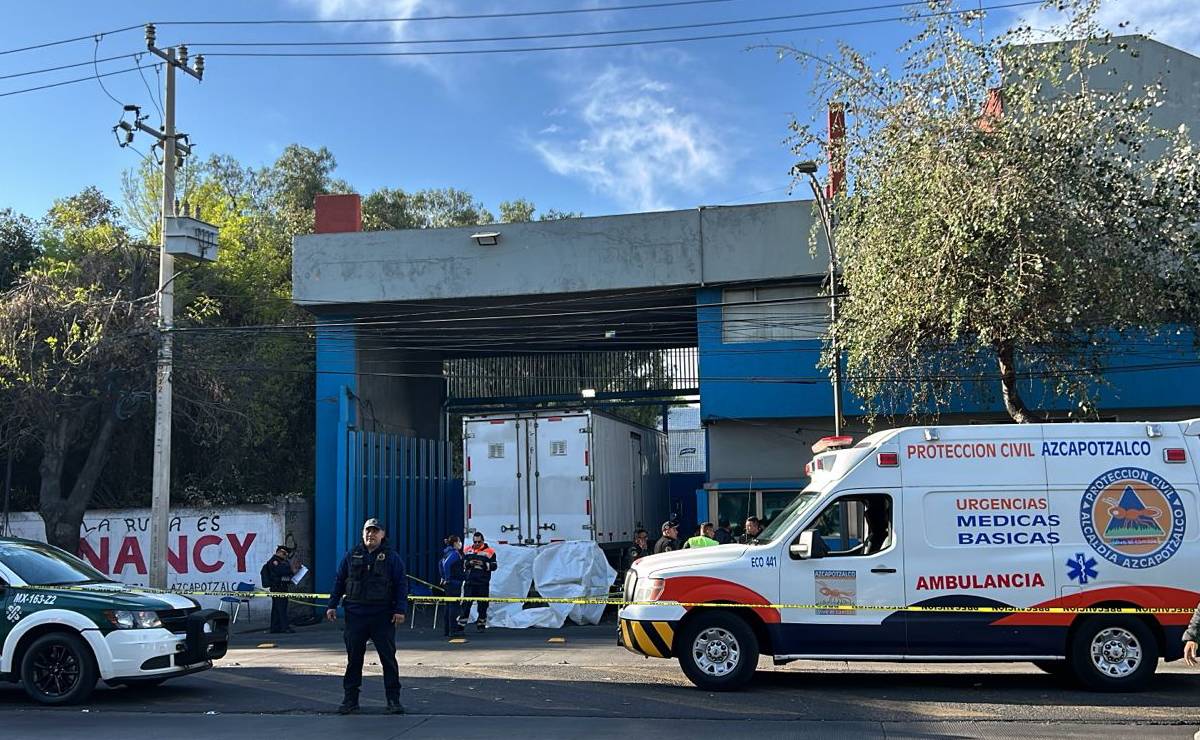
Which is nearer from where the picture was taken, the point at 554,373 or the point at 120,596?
the point at 120,596

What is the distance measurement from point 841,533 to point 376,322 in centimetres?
1574

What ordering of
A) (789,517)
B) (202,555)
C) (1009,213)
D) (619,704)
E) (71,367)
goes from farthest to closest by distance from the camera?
(202,555), (71,367), (1009,213), (789,517), (619,704)

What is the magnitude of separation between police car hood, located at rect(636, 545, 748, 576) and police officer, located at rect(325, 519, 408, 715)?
2.62 m

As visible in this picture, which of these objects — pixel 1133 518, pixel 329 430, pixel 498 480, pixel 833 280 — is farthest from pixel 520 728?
pixel 329 430

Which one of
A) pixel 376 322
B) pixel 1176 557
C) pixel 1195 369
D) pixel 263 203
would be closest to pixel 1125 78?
pixel 1195 369

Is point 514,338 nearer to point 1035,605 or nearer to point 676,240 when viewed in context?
point 676,240

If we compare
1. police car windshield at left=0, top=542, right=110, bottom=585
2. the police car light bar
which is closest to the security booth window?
the police car light bar

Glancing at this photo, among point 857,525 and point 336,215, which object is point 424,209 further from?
point 857,525

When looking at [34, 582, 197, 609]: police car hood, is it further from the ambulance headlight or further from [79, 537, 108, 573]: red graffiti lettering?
[79, 537, 108, 573]: red graffiti lettering

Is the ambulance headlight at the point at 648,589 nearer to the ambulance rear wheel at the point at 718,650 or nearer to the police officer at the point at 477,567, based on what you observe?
the ambulance rear wheel at the point at 718,650

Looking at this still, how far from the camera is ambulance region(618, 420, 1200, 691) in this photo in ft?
35.1

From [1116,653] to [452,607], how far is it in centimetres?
1066

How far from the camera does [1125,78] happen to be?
22.0 meters

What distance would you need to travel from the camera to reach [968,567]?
10844 millimetres
